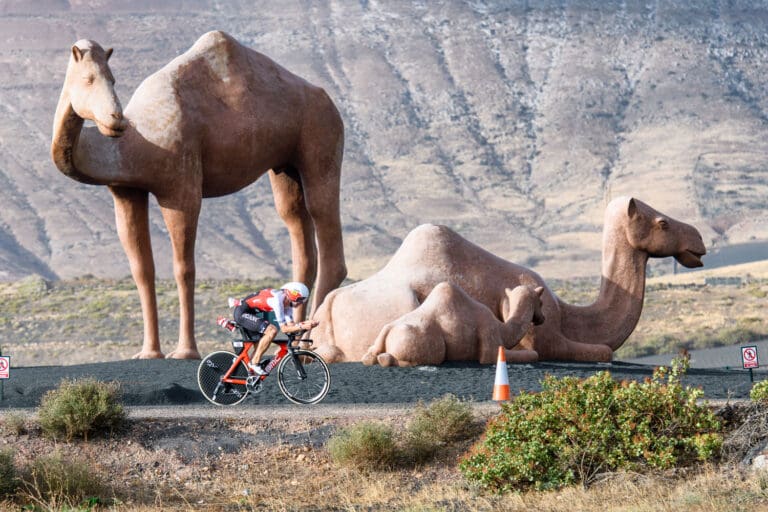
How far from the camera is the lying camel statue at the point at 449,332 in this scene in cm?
1814

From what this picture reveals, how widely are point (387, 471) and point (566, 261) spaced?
87206 mm

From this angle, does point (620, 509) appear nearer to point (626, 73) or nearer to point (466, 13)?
point (626, 73)

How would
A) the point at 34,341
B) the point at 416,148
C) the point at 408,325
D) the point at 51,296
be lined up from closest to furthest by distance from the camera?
the point at 408,325 < the point at 34,341 < the point at 51,296 < the point at 416,148

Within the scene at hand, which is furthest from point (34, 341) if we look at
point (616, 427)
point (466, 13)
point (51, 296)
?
point (466, 13)

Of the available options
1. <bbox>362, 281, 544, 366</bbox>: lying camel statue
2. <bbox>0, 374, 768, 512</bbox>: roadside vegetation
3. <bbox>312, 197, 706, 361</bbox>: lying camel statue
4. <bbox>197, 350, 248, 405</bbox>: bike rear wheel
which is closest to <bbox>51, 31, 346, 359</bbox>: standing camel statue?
<bbox>312, 197, 706, 361</bbox>: lying camel statue

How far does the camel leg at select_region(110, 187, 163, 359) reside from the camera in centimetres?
2086

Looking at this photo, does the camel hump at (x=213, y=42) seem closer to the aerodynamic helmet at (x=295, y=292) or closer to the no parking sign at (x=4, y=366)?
the no parking sign at (x=4, y=366)

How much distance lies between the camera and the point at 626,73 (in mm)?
129625

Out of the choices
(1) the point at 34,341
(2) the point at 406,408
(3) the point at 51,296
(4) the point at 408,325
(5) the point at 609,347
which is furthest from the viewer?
(3) the point at 51,296

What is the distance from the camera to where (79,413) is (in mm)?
13914

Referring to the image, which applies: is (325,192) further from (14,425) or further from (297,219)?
(14,425)

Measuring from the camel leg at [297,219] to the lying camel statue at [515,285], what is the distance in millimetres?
2917

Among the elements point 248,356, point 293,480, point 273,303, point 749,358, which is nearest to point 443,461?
point 293,480

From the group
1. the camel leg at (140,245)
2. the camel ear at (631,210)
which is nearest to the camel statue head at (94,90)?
the camel leg at (140,245)
